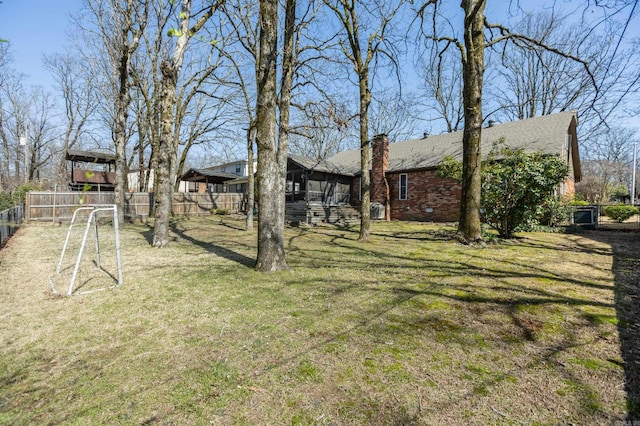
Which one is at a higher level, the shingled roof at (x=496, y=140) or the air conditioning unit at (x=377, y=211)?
the shingled roof at (x=496, y=140)

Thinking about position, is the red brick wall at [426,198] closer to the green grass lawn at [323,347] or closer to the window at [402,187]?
the window at [402,187]

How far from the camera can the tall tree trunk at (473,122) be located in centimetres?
859

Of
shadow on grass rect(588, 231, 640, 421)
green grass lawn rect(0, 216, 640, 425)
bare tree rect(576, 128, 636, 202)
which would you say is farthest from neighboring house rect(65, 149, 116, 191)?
bare tree rect(576, 128, 636, 202)

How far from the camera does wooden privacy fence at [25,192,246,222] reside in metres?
15.0

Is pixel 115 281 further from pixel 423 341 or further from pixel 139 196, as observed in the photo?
pixel 139 196

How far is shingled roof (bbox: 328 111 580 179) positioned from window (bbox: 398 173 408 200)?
540 mm

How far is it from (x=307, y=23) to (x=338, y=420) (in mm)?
Result: 11401

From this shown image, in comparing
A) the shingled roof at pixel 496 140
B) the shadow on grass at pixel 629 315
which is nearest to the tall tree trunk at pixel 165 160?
the shadow on grass at pixel 629 315

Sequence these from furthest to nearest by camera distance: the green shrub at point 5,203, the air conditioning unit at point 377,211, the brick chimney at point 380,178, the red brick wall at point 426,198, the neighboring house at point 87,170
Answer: the neighboring house at point 87,170
the brick chimney at point 380,178
the air conditioning unit at point 377,211
the red brick wall at point 426,198
the green shrub at point 5,203

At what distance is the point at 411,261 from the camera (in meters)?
6.72

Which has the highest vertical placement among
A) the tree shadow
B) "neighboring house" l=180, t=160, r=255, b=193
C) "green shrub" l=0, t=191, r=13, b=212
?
"neighboring house" l=180, t=160, r=255, b=193

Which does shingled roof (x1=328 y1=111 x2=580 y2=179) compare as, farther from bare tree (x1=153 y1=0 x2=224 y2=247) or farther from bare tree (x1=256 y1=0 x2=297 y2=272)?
bare tree (x1=153 y1=0 x2=224 y2=247)

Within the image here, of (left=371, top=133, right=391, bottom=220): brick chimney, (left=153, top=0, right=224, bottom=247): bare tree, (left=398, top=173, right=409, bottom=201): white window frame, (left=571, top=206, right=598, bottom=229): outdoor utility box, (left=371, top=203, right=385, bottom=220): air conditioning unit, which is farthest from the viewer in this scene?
(left=371, top=133, right=391, bottom=220): brick chimney

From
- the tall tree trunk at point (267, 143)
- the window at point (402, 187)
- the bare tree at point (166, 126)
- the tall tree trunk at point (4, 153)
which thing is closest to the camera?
the tall tree trunk at point (267, 143)
